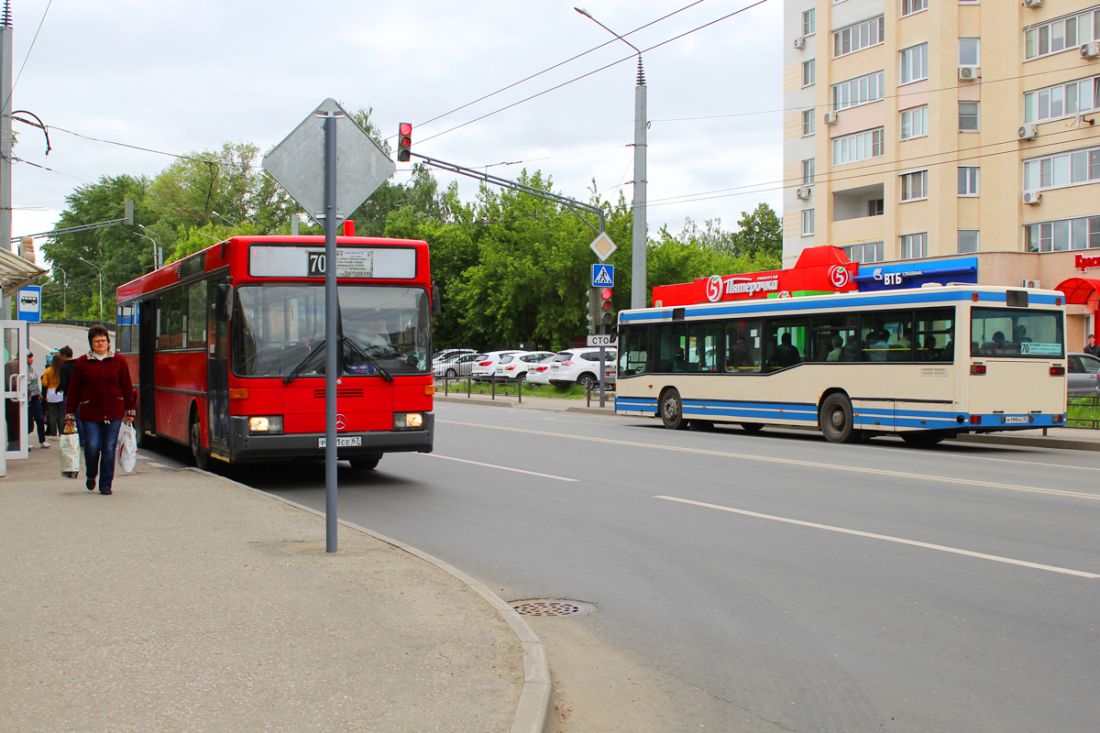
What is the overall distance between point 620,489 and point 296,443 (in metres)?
3.76

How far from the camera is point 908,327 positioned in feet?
64.3

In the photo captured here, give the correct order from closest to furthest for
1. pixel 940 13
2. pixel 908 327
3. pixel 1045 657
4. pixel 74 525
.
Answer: pixel 1045 657
pixel 74 525
pixel 908 327
pixel 940 13

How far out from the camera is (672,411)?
2533 cm

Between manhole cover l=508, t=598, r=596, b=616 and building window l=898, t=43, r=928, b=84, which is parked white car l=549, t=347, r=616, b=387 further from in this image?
manhole cover l=508, t=598, r=596, b=616

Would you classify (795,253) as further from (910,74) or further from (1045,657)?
(1045,657)

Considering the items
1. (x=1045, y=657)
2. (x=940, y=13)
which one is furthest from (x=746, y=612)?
(x=940, y=13)

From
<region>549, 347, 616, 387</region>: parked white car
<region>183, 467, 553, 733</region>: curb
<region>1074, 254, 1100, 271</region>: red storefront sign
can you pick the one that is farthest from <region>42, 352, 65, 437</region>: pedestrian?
<region>1074, 254, 1100, 271</region>: red storefront sign

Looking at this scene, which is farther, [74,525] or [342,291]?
[342,291]

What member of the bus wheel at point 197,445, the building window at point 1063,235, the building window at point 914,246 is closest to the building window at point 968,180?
the building window at point 914,246

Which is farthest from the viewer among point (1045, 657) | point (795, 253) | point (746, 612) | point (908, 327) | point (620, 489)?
point (795, 253)

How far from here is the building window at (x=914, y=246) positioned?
47406 mm

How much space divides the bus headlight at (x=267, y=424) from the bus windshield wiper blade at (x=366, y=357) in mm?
1142

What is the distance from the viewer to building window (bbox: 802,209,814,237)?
53.9 metres

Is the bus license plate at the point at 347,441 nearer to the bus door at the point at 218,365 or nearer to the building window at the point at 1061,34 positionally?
the bus door at the point at 218,365
